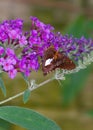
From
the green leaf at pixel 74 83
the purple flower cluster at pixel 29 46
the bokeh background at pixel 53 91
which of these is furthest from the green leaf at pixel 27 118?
the bokeh background at pixel 53 91

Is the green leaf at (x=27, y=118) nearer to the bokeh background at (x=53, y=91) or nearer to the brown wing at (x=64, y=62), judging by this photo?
the brown wing at (x=64, y=62)

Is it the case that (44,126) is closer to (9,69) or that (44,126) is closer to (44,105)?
(9,69)

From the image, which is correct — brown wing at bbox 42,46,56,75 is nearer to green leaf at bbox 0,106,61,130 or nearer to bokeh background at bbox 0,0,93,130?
green leaf at bbox 0,106,61,130

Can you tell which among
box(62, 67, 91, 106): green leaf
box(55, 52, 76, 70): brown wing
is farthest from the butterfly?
box(62, 67, 91, 106): green leaf

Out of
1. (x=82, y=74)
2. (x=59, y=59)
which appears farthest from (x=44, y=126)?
(x=82, y=74)

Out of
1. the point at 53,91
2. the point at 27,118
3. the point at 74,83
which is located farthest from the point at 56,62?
the point at 53,91
